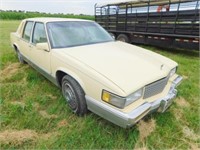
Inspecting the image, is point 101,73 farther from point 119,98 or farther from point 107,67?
point 119,98

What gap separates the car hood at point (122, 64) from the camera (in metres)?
2.34

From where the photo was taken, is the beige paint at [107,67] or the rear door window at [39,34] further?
the rear door window at [39,34]

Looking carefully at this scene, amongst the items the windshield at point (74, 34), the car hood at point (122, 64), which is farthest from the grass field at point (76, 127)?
the windshield at point (74, 34)

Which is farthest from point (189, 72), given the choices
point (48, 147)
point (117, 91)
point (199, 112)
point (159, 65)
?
point (48, 147)

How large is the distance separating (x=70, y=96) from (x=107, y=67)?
2.77 ft

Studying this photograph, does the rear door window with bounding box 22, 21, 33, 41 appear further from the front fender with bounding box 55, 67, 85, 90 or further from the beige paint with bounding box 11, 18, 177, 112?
the front fender with bounding box 55, 67, 85, 90

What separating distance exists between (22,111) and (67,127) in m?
0.90

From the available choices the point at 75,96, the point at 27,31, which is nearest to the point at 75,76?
the point at 75,96

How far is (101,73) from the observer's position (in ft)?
7.91

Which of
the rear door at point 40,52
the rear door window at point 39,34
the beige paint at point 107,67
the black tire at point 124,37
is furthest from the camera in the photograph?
the black tire at point 124,37

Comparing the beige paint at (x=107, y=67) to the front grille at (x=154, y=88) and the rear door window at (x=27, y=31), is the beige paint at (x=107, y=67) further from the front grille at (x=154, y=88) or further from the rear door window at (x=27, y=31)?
the rear door window at (x=27, y=31)

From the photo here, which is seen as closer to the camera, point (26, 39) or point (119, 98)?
point (119, 98)

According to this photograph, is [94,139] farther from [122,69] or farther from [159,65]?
[159,65]

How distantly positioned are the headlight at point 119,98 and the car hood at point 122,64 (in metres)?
0.09
